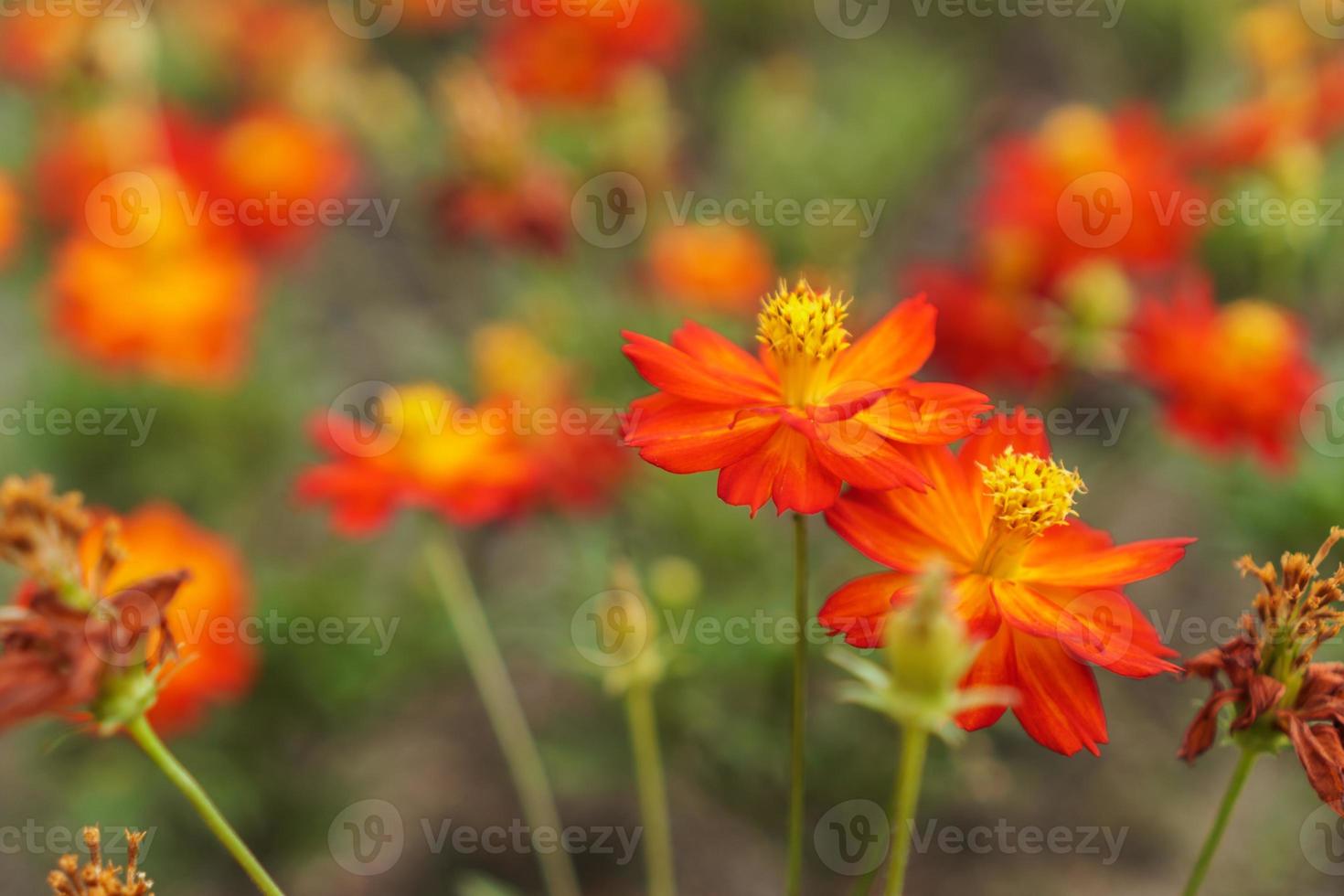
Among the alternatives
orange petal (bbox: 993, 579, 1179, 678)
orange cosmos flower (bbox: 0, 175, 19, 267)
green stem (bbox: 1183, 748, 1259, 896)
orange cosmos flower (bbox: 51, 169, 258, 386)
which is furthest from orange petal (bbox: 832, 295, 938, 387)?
orange cosmos flower (bbox: 0, 175, 19, 267)

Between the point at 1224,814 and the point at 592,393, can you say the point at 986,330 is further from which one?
the point at 1224,814

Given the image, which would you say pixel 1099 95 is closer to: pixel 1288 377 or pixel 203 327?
pixel 1288 377

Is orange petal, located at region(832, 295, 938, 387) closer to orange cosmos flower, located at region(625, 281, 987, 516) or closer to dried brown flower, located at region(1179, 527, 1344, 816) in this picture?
orange cosmos flower, located at region(625, 281, 987, 516)

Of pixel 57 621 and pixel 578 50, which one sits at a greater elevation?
pixel 578 50

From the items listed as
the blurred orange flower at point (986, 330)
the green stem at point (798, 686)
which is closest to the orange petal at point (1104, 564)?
the green stem at point (798, 686)

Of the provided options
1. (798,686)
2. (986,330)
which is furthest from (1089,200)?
(798,686)

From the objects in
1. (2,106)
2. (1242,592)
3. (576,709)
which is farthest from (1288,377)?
(2,106)
